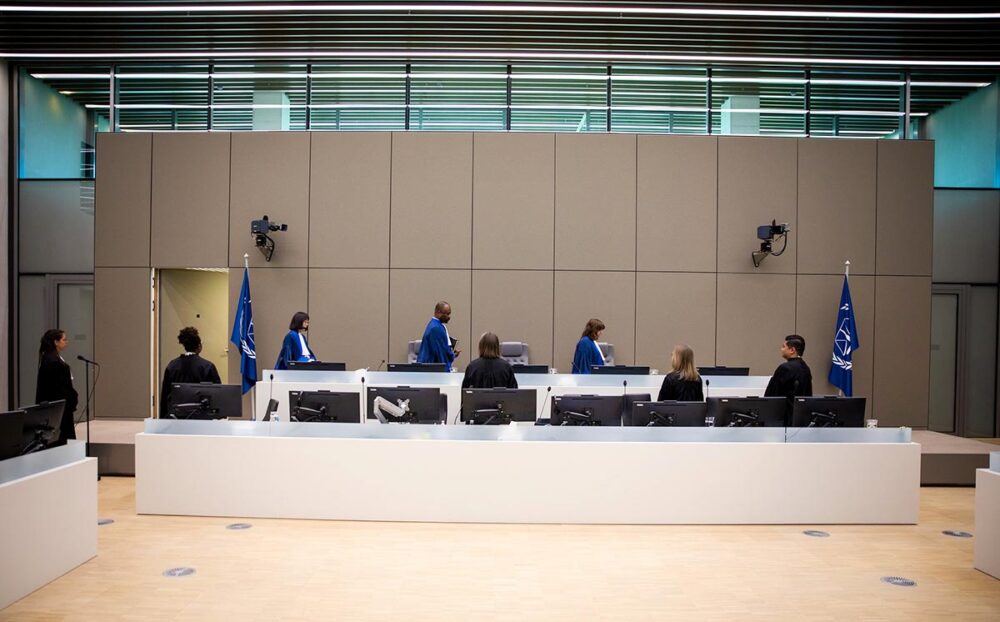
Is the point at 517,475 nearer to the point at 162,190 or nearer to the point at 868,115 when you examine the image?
the point at 162,190

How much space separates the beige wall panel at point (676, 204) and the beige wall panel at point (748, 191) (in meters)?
0.16

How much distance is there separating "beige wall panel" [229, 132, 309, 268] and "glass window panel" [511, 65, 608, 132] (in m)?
3.07

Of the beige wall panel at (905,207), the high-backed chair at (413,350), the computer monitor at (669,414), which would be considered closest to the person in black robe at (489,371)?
the computer monitor at (669,414)

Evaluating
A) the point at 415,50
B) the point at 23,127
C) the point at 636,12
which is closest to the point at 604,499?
the point at 636,12

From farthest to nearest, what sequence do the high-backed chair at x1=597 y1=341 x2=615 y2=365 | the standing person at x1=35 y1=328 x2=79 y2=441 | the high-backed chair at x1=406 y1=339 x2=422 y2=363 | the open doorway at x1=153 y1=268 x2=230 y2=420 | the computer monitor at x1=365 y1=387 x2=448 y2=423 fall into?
the open doorway at x1=153 y1=268 x2=230 y2=420 → the high-backed chair at x1=406 y1=339 x2=422 y2=363 → the high-backed chair at x1=597 y1=341 x2=615 y2=365 → the standing person at x1=35 y1=328 x2=79 y2=441 → the computer monitor at x1=365 y1=387 x2=448 y2=423

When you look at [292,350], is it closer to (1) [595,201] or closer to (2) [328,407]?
(2) [328,407]

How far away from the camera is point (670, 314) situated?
9.26 meters

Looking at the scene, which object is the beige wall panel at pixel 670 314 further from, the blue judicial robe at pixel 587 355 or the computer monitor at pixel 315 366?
the computer monitor at pixel 315 366

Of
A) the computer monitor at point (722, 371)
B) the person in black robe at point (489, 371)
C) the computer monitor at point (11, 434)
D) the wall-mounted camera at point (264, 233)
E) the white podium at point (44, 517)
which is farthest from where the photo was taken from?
the wall-mounted camera at point (264, 233)

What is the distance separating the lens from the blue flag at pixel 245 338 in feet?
28.5

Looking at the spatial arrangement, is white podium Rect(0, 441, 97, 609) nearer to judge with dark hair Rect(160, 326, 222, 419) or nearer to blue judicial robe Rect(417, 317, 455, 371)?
judge with dark hair Rect(160, 326, 222, 419)

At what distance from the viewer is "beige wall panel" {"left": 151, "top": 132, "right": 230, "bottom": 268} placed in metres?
9.27

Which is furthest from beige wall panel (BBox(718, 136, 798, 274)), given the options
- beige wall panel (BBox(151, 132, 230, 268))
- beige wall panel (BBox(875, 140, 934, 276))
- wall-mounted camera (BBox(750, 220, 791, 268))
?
beige wall panel (BBox(151, 132, 230, 268))

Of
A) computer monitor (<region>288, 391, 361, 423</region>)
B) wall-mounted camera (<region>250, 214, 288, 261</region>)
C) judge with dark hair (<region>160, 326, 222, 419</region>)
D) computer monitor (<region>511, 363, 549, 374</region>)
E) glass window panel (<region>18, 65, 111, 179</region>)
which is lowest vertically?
computer monitor (<region>288, 391, 361, 423</region>)
